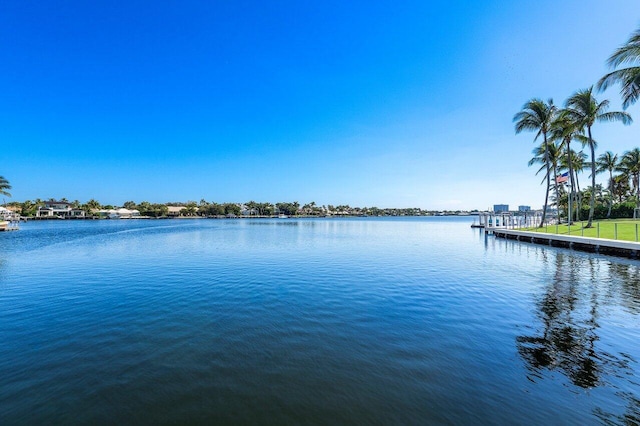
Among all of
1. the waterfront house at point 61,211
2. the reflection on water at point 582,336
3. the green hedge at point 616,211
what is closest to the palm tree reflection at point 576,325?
the reflection on water at point 582,336

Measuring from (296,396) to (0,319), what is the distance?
36.2 ft

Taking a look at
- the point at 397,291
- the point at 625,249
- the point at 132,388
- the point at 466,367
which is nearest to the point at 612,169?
the point at 625,249

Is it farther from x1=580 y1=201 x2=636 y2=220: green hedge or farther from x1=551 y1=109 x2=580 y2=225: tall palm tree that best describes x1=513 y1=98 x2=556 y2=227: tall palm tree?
x1=580 y1=201 x2=636 y2=220: green hedge

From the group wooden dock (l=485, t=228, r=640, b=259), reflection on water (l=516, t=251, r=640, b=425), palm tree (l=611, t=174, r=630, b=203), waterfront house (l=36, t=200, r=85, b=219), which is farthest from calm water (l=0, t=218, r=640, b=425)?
waterfront house (l=36, t=200, r=85, b=219)

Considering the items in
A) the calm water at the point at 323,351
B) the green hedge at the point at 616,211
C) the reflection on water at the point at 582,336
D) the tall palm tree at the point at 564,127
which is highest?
the tall palm tree at the point at 564,127

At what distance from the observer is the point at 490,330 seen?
8.50 metres

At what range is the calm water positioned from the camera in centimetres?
507

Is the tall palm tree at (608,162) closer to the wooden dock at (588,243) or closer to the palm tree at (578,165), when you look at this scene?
the palm tree at (578,165)

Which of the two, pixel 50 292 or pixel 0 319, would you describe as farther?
pixel 50 292

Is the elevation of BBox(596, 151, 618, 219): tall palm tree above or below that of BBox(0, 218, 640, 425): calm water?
above

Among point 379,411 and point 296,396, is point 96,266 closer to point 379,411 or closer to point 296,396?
point 296,396

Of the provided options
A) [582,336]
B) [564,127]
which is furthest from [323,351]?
[564,127]

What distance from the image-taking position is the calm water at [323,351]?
5.07 meters

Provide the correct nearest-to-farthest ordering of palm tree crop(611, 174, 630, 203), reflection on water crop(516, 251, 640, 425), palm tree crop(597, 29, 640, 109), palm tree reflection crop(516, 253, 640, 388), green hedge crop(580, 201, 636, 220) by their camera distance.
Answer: reflection on water crop(516, 251, 640, 425)
palm tree reflection crop(516, 253, 640, 388)
palm tree crop(597, 29, 640, 109)
green hedge crop(580, 201, 636, 220)
palm tree crop(611, 174, 630, 203)
